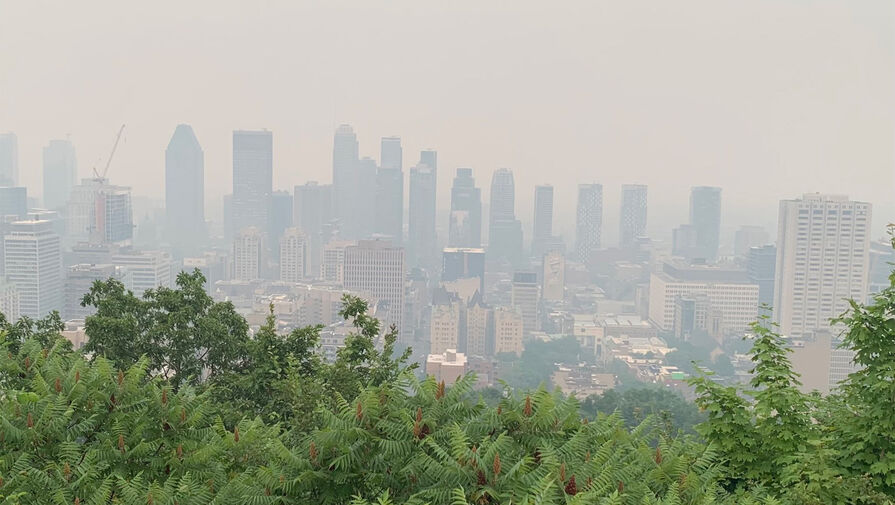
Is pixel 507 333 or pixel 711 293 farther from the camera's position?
pixel 711 293

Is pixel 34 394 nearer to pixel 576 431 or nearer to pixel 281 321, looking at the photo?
pixel 576 431

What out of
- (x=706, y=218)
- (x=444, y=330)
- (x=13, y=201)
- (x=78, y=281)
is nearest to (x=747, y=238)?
(x=706, y=218)

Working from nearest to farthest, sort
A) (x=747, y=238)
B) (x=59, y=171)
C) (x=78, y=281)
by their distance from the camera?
(x=78, y=281) → (x=747, y=238) → (x=59, y=171)

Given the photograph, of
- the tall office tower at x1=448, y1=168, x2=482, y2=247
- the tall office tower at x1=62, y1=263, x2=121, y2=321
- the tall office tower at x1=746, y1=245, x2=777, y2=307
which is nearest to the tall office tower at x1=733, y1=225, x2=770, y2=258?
the tall office tower at x1=746, y1=245, x2=777, y2=307

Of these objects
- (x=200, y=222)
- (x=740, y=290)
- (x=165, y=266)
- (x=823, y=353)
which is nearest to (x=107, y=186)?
(x=200, y=222)

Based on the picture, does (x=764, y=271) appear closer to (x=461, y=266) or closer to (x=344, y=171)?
(x=461, y=266)

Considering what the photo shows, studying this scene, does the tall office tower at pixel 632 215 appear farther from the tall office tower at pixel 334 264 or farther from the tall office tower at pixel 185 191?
the tall office tower at pixel 185 191
